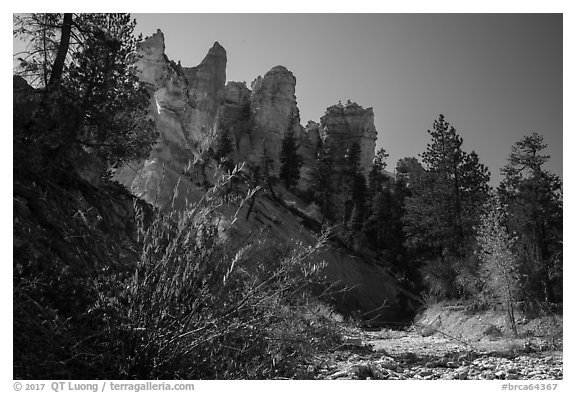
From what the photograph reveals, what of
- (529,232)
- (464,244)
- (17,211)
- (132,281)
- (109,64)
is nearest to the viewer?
(132,281)

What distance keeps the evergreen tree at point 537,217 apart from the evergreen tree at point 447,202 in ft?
8.19

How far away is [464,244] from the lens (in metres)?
27.7

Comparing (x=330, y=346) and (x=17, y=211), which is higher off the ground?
(x=17, y=211)

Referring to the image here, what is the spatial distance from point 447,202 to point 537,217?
5.67 metres

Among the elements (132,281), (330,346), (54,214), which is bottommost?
(330,346)

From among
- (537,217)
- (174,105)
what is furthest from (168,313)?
(174,105)

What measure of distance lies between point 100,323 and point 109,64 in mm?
4884

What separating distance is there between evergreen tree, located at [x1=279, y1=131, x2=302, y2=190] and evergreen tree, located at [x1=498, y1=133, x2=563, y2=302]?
1367 inches

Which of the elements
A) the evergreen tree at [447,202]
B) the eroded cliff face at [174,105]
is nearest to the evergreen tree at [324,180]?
the eroded cliff face at [174,105]

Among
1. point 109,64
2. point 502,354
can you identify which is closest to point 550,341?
point 502,354

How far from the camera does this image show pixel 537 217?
24547 millimetres

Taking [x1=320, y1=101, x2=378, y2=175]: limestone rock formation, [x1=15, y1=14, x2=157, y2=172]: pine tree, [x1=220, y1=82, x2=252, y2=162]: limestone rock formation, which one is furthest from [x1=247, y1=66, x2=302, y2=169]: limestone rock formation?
[x1=15, y1=14, x2=157, y2=172]: pine tree

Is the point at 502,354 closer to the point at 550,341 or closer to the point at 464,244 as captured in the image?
the point at 550,341

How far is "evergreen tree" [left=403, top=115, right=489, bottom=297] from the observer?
27812 mm
